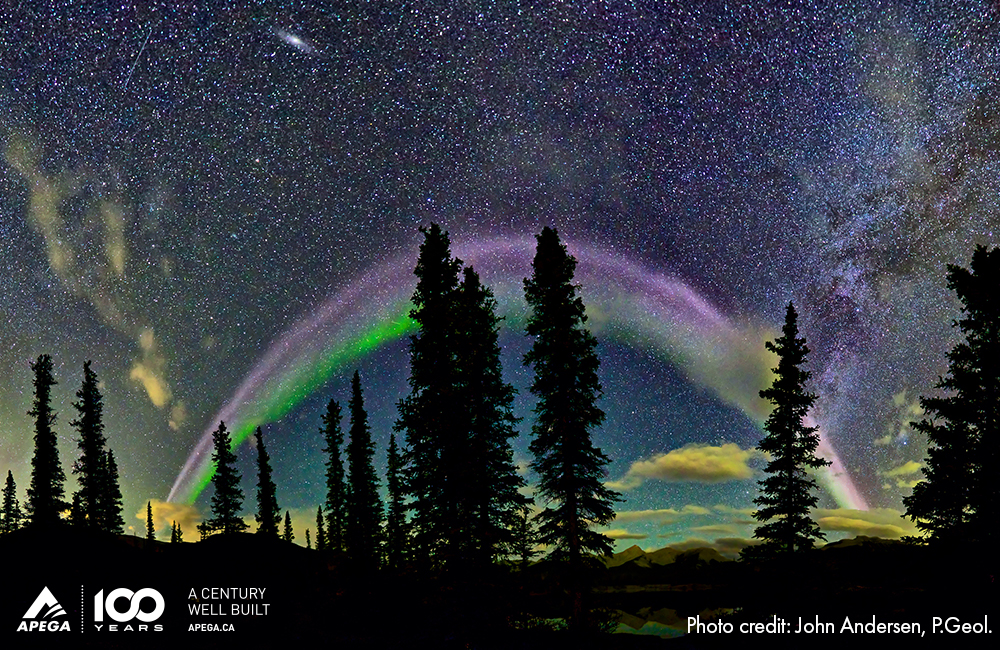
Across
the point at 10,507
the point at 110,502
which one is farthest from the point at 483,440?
the point at 10,507

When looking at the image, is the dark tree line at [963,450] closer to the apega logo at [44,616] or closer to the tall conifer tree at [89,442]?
the apega logo at [44,616]

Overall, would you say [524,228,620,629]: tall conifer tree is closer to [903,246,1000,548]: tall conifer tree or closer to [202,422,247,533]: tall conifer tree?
[903,246,1000,548]: tall conifer tree

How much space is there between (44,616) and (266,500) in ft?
123

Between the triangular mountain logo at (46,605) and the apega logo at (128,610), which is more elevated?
the triangular mountain logo at (46,605)

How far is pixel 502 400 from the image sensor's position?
26.8 metres

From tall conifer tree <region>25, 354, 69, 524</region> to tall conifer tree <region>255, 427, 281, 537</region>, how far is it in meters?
17.1

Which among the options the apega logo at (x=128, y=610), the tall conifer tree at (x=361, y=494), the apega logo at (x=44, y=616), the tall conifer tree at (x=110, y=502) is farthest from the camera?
the tall conifer tree at (x=110, y=502)

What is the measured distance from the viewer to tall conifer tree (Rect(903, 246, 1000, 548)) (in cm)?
2331

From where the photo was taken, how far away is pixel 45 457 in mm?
49375

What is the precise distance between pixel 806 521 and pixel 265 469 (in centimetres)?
5354

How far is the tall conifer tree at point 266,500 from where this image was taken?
5781 cm

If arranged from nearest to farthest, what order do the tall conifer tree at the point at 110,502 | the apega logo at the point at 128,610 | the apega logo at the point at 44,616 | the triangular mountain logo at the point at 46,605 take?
the apega logo at the point at 44,616, the triangular mountain logo at the point at 46,605, the apega logo at the point at 128,610, the tall conifer tree at the point at 110,502

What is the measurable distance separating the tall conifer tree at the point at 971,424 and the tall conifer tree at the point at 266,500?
5749 centimetres

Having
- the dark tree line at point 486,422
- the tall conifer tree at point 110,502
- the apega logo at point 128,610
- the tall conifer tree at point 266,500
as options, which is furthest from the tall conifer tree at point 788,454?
the tall conifer tree at point 110,502
